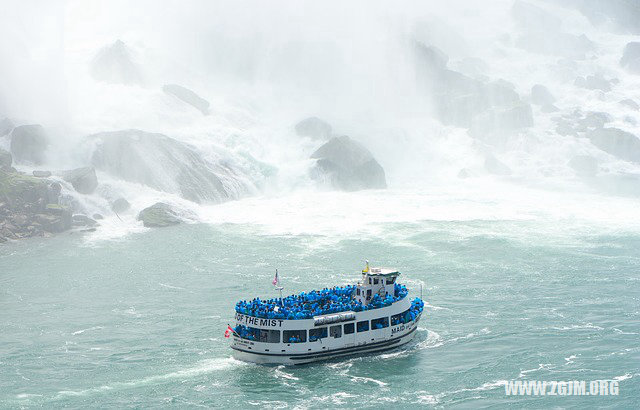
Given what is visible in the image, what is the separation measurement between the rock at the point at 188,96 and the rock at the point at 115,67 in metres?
6.35

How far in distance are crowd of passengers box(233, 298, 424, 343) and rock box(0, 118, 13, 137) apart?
7262cm

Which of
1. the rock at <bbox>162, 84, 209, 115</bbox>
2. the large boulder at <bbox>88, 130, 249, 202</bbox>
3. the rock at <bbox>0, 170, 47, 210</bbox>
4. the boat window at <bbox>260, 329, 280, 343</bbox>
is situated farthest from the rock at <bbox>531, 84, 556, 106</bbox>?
the boat window at <bbox>260, 329, 280, 343</bbox>

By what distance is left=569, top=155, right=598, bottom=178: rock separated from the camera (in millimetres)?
161625

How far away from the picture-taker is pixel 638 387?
204 feet

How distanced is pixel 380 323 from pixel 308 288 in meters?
17.2

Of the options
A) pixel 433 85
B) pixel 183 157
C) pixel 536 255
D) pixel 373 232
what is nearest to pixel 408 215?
pixel 373 232

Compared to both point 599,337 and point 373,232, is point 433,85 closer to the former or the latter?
point 373,232

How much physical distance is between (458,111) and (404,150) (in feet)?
73.8

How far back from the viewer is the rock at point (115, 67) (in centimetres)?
15850

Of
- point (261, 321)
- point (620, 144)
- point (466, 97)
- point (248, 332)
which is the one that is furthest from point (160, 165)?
point (620, 144)

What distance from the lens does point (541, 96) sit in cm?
18950

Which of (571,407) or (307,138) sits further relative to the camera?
(307,138)

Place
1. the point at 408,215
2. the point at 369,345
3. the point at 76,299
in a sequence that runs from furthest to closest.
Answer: the point at 408,215 < the point at 76,299 < the point at 369,345

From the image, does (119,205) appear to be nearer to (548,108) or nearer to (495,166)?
(495,166)
